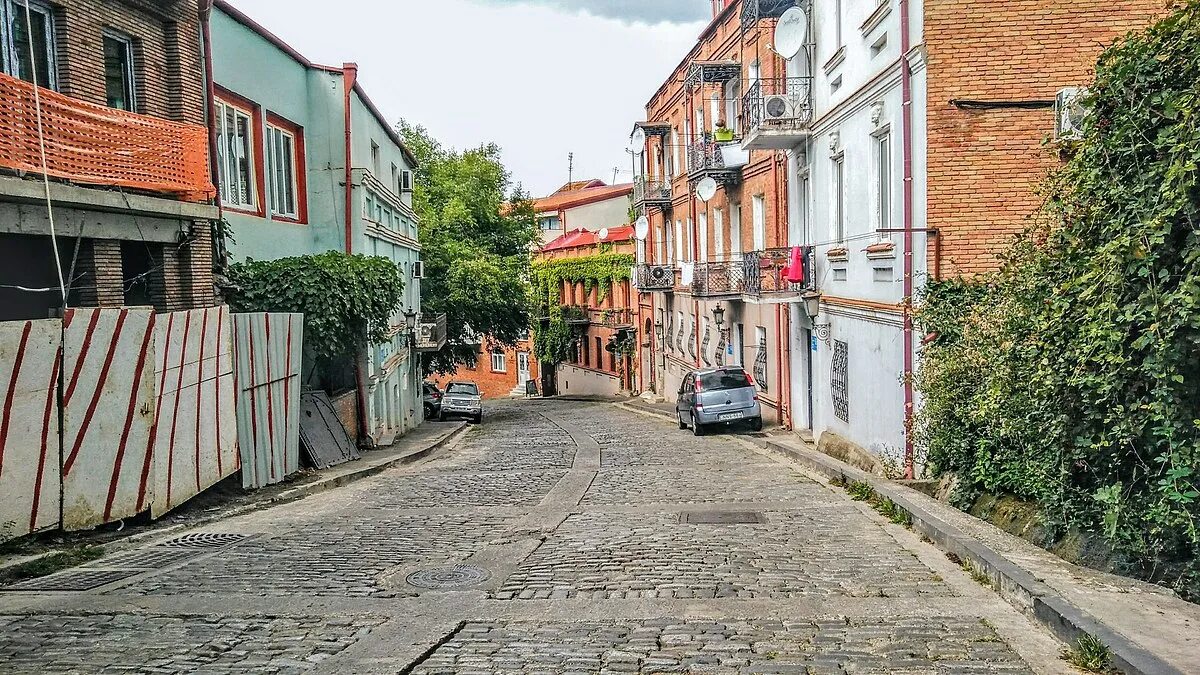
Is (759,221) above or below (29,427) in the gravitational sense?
above

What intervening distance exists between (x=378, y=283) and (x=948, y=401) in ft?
32.8

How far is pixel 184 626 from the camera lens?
263 inches

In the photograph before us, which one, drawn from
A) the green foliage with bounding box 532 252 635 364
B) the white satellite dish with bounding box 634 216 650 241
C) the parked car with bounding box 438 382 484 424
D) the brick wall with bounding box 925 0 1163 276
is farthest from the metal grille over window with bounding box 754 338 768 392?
the green foliage with bounding box 532 252 635 364

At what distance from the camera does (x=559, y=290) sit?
56062 millimetres

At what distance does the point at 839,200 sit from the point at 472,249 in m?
27.1

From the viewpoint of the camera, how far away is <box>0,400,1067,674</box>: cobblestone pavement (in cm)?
602

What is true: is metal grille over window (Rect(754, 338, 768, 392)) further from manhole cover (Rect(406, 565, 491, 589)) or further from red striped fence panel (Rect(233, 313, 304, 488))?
manhole cover (Rect(406, 565, 491, 589))

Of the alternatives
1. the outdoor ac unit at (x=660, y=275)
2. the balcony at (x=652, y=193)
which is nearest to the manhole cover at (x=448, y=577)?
the outdoor ac unit at (x=660, y=275)

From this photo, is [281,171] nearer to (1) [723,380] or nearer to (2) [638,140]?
(1) [723,380]

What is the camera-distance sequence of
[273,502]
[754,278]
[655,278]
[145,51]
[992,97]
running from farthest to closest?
1. [655,278]
2. [754,278]
3. [145,51]
4. [992,97]
5. [273,502]

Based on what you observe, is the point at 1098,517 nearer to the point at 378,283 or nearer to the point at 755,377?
the point at 378,283

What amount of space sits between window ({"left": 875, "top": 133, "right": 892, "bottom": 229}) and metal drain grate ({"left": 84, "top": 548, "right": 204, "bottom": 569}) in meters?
10.1

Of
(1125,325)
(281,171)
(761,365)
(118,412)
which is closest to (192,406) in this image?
(118,412)

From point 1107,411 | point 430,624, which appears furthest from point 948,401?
point 430,624
